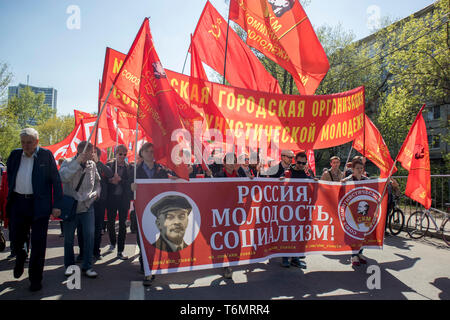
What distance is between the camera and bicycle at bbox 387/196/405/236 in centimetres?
884

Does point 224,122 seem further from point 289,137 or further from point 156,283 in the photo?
point 156,283

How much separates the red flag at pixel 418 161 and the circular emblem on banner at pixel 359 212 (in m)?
0.91

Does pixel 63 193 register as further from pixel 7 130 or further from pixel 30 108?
pixel 30 108

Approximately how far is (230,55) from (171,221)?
442 cm

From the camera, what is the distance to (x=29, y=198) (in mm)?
4004

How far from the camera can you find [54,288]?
13.0ft

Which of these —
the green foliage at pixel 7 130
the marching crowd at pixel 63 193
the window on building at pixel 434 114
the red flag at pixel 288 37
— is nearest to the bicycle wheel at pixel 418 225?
the marching crowd at pixel 63 193

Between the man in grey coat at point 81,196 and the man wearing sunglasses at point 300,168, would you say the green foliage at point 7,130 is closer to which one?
the man in grey coat at point 81,196

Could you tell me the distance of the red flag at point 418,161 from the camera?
5.41 meters

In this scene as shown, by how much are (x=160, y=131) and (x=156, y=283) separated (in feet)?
6.84

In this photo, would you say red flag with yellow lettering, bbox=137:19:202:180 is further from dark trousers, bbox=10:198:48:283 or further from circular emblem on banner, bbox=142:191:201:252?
dark trousers, bbox=10:198:48:283

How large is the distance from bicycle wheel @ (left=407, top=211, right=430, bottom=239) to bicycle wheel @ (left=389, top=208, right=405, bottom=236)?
216mm
